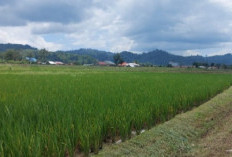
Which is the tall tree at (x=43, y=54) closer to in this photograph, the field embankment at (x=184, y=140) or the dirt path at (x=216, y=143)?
the field embankment at (x=184, y=140)

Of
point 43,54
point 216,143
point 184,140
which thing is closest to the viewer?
point 216,143

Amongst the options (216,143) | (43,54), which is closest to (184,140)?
(216,143)

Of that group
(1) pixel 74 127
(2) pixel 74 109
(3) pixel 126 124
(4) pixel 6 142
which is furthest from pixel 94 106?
(4) pixel 6 142

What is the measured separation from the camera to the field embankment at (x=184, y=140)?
401 cm

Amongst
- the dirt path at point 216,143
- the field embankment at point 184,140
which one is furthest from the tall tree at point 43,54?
the dirt path at point 216,143

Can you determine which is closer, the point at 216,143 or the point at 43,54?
the point at 216,143

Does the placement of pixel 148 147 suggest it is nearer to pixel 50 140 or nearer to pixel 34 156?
pixel 50 140

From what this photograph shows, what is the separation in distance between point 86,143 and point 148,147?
3.75 feet

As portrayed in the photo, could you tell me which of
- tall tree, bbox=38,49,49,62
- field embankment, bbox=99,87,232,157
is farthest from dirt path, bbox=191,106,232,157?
tall tree, bbox=38,49,49,62

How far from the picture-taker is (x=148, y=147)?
4180 mm

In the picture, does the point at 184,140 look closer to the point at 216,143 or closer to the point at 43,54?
the point at 216,143

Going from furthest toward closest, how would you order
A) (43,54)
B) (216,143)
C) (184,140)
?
(43,54)
(184,140)
(216,143)

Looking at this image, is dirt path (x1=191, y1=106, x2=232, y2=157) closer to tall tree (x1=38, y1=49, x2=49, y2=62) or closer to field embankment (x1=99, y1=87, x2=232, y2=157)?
field embankment (x1=99, y1=87, x2=232, y2=157)

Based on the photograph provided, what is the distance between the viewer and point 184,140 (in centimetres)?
479
